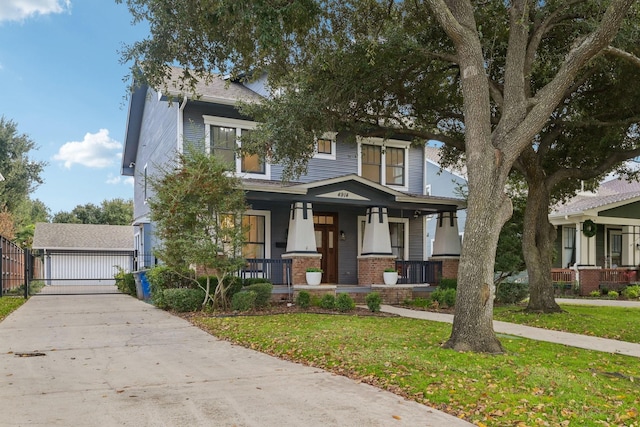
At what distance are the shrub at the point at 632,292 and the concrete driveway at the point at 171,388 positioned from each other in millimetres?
17566

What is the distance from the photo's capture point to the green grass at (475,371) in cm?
509

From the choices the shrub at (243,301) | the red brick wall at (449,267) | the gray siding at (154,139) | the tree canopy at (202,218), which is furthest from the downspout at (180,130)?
the red brick wall at (449,267)

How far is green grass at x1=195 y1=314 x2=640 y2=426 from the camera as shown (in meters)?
5.09

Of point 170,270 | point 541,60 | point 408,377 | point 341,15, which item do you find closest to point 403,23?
point 341,15

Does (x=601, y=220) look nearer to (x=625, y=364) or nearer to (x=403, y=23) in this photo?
(x=403, y=23)

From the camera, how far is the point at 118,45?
33.8 ft

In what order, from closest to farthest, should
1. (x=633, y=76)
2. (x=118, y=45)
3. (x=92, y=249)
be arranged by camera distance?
(x=118, y=45) < (x=633, y=76) < (x=92, y=249)

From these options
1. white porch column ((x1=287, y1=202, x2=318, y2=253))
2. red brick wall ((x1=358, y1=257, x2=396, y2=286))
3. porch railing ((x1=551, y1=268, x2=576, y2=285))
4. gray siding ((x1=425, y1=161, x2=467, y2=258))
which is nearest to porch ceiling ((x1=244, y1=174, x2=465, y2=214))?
white porch column ((x1=287, y1=202, x2=318, y2=253))

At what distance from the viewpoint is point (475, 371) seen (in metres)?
6.46

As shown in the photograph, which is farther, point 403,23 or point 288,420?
point 403,23

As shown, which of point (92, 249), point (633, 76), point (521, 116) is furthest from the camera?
point (92, 249)

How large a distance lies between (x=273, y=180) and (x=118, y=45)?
747cm

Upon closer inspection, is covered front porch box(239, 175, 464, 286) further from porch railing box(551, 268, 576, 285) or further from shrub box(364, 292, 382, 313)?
porch railing box(551, 268, 576, 285)

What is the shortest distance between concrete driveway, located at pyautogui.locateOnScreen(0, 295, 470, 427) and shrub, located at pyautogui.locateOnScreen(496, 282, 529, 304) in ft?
33.9
